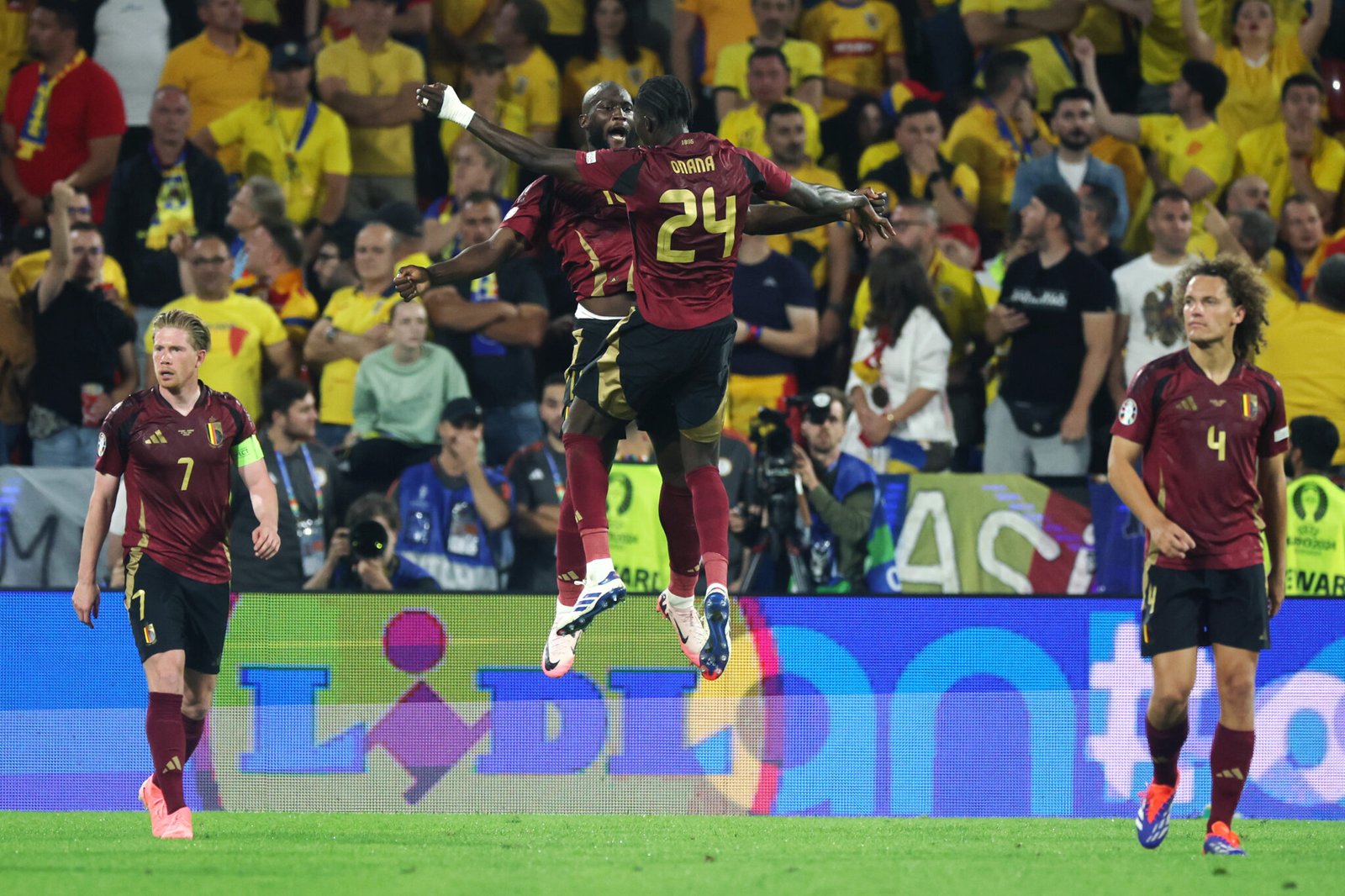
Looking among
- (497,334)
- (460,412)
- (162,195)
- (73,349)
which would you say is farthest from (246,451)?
(162,195)

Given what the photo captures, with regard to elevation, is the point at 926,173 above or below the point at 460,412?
above

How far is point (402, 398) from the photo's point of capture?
37.0 feet

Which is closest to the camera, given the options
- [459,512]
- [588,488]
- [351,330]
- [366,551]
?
[588,488]

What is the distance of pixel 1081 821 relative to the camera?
8.98m

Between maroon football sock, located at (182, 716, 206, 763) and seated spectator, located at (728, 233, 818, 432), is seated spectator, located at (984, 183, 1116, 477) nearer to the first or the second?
seated spectator, located at (728, 233, 818, 432)

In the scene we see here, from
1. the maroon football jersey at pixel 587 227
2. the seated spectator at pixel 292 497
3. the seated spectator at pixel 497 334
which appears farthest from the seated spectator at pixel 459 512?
the maroon football jersey at pixel 587 227

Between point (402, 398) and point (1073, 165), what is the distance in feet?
15.9

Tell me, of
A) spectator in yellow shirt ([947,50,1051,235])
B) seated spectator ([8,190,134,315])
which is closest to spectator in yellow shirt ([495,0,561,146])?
spectator in yellow shirt ([947,50,1051,235])

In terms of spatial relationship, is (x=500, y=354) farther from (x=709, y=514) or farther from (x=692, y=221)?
(x=692, y=221)

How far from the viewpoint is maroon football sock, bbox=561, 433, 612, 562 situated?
7.43 meters

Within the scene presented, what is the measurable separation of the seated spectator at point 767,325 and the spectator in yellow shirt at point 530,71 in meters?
2.26

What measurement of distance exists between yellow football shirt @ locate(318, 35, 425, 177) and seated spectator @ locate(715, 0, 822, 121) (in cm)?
129

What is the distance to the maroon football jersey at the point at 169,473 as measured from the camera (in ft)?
26.1

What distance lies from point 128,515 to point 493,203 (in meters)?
4.46
